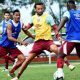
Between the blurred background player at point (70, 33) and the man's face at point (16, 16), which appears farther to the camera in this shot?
the man's face at point (16, 16)

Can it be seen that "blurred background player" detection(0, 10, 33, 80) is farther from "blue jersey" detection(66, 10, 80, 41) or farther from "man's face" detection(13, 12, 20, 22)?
"blue jersey" detection(66, 10, 80, 41)

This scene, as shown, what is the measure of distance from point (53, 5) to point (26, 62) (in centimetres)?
1945

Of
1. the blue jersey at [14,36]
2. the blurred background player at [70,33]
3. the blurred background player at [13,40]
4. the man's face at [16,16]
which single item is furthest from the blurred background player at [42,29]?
the blue jersey at [14,36]

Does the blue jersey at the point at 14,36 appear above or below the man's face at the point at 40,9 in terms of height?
below

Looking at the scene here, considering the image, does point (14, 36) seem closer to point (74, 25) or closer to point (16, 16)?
point (16, 16)

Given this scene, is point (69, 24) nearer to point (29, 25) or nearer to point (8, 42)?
point (29, 25)

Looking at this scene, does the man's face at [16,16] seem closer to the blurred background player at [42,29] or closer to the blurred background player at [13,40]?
the blurred background player at [13,40]

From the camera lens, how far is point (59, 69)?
1059 centimetres

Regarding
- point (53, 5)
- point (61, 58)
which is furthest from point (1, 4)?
point (61, 58)

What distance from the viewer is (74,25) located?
1065 centimetres

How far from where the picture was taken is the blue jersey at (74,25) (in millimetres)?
10609

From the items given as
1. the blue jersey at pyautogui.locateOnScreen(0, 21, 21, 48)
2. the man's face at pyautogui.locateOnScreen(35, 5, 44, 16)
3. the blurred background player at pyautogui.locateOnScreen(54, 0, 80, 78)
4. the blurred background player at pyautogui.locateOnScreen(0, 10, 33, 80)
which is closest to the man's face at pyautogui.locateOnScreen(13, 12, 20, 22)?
the blurred background player at pyautogui.locateOnScreen(0, 10, 33, 80)

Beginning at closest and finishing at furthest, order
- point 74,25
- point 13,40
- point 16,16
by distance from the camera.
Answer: point 74,25, point 13,40, point 16,16

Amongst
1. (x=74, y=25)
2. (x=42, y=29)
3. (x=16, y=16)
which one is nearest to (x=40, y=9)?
(x=42, y=29)
